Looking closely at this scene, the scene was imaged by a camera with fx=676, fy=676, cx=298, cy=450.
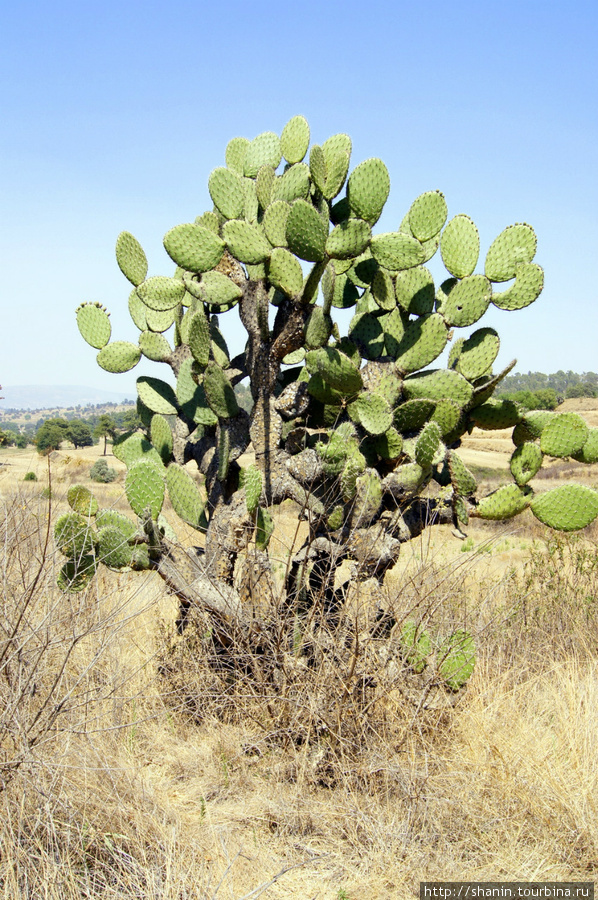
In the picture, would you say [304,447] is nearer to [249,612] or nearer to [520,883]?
[249,612]

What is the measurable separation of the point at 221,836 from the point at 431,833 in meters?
0.90

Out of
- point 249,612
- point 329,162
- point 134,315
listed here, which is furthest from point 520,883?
point 134,315

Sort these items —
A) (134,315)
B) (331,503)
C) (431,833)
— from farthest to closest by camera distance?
(134,315) < (331,503) < (431,833)

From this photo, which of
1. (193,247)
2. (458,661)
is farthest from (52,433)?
(458,661)

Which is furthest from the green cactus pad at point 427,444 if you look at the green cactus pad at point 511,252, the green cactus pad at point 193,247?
the green cactus pad at point 193,247

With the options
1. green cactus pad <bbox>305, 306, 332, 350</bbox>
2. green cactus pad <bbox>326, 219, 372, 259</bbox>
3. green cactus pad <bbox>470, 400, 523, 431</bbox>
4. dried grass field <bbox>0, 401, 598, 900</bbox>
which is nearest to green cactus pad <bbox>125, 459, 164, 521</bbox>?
dried grass field <bbox>0, 401, 598, 900</bbox>

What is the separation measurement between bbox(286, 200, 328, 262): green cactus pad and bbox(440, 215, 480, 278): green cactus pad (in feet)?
3.38

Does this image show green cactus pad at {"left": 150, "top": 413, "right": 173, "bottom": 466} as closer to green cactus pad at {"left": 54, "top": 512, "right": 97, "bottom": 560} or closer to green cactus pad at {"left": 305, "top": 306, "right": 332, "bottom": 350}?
green cactus pad at {"left": 54, "top": 512, "right": 97, "bottom": 560}

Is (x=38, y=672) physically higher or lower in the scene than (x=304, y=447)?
lower

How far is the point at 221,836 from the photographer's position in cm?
289

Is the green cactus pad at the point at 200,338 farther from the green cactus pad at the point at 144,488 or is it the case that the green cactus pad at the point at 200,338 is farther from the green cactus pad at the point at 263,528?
the green cactus pad at the point at 263,528

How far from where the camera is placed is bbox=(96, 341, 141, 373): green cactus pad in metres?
4.81

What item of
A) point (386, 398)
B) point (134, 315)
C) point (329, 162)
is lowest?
point (386, 398)

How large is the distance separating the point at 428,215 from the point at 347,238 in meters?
0.69
